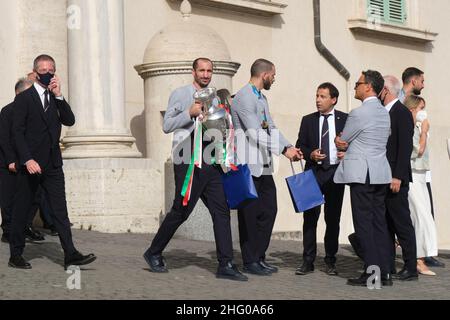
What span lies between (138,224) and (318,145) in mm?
3763

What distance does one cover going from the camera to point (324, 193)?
9336 millimetres

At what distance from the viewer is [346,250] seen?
11.7 meters

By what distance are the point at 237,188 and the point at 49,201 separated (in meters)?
1.47

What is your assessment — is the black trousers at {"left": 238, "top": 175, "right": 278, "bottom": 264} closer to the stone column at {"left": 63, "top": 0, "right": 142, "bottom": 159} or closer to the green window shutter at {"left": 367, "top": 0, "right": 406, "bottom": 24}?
the stone column at {"left": 63, "top": 0, "right": 142, "bottom": 159}

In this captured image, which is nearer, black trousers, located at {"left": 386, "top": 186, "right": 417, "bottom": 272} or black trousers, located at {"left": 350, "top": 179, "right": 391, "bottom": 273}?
black trousers, located at {"left": 350, "top": 179, "right": 391, "bottom": 273}

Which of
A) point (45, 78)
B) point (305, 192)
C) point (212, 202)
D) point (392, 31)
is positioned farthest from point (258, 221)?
point (392, 31)

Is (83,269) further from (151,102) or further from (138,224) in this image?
(151,102)

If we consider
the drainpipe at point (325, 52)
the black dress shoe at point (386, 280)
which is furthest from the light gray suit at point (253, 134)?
the drainpipe at point (325, 52)

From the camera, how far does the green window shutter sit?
19094 millimetres

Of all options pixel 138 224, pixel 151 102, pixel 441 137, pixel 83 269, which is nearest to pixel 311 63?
pixel 441 137

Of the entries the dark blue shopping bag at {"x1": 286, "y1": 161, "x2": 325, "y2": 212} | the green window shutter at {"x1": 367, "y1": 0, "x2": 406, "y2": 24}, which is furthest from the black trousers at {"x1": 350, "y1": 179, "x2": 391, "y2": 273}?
the green window shutter at {"x1": 367, "y1": 0, "x2": 406, "y2": 24}

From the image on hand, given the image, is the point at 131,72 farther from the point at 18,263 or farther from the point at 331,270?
the point at 18,263

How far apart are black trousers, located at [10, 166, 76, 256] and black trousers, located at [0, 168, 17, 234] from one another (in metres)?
1.66

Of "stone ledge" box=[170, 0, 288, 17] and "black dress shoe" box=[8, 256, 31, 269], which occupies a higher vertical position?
"stone ledge" box=[170, 0, 288, 17]
